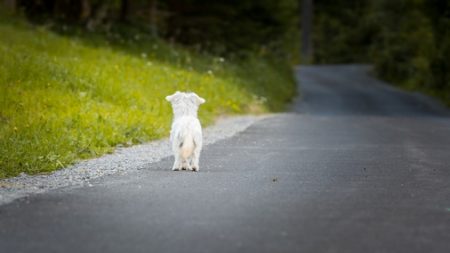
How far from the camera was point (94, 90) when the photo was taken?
22.9 metres

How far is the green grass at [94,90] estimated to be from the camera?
52.8 ft

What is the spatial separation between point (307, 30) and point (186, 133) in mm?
62008

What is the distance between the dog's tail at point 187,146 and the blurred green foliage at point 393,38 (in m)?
30.7

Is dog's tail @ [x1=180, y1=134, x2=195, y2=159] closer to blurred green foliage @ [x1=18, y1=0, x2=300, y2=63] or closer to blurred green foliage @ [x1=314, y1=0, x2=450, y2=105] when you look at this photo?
blurred green foliage @ [x1=18, y1=0, x2=300, y2=63]

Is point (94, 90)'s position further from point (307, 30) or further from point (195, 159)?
point (307, 30)

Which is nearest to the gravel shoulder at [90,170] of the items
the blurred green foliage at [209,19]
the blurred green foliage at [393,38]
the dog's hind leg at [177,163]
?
the dog's hind leg at [177,163]

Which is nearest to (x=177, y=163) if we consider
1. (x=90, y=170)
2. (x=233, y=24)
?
(x=90, y=170)

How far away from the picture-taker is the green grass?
52.8 feet

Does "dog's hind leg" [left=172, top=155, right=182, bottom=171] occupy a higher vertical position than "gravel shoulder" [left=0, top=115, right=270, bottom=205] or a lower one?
higher

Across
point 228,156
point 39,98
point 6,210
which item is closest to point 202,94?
point 39,98

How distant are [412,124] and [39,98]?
1105cm

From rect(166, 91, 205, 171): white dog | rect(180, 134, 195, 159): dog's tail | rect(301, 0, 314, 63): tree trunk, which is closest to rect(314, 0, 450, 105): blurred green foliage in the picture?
rect(301, 0, 314, 63): tree trunk

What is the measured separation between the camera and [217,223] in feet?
29.0

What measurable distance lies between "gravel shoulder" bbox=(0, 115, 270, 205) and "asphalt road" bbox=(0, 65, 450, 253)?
0.39 m
